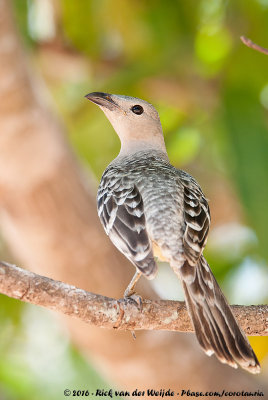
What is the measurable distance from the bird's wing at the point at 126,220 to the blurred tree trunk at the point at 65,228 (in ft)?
6.03

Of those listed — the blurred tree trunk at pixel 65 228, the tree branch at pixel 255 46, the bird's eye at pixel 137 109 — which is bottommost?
the blurred tree trunk at pixel 65 228

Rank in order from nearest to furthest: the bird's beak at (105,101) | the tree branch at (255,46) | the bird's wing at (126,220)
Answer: the tree branch at (255,46)
the bird's wing at (126,220)
the bird's beak at (105,101)

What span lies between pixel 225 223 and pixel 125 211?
553 cm

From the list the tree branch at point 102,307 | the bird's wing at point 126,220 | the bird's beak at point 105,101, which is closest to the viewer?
the tree branch at point 102,307

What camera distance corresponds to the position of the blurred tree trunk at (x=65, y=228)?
21.1ft

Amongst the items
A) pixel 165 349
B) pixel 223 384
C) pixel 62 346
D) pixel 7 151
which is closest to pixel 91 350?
pixel 165 349

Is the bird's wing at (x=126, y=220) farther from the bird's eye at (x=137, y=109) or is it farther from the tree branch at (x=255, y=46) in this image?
the tree branch at (x=255, y=46)

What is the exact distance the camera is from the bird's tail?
375 centimetres

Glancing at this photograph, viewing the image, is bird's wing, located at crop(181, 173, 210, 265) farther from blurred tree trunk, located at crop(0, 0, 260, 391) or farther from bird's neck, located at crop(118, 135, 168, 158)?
blurred tree trunk, located at crop(0, 0, 260, 391)

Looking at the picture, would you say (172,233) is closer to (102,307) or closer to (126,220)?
(126,220)

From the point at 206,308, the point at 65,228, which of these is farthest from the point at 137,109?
the point at 206,308

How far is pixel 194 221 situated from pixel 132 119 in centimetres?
136

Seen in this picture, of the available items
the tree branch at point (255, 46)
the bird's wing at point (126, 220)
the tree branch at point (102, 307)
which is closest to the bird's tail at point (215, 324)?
the tree branch at point (102, 307)

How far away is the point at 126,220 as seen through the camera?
4156 mm
